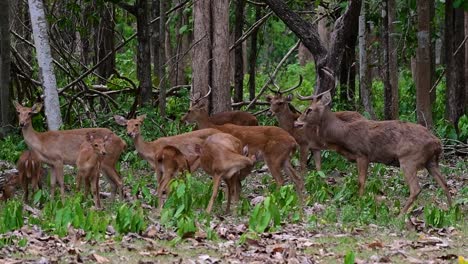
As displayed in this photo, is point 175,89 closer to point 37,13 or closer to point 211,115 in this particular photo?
point 211,115

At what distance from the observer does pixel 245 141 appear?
12695 millimetres

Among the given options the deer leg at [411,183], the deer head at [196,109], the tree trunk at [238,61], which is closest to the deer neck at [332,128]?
the deer leg at [411,183]

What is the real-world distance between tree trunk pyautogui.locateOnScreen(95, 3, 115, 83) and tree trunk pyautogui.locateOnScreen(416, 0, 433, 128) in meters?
7.39

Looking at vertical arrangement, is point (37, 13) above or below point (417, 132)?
above

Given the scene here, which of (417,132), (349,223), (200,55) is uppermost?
(200,55)

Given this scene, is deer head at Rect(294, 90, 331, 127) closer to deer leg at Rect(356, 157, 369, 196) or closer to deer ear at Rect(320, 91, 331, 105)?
deer ear at Rect(320, 91, 331, 105)

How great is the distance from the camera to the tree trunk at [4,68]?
50.9 feet

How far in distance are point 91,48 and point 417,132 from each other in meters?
14.3

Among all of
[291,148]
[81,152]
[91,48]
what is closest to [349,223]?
[291,148]

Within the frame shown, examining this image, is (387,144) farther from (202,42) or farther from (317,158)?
(202,42)

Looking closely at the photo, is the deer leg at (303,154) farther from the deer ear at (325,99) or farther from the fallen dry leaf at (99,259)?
the fallen dry leaf at (99,259)

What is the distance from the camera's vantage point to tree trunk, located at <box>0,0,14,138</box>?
1552 cm

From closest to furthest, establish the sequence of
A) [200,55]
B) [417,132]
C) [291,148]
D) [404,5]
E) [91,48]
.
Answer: [417,132]
[291,148]
[200,55]
[404,5]
[91,48]

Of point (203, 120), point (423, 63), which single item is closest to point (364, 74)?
point (423, 63)
